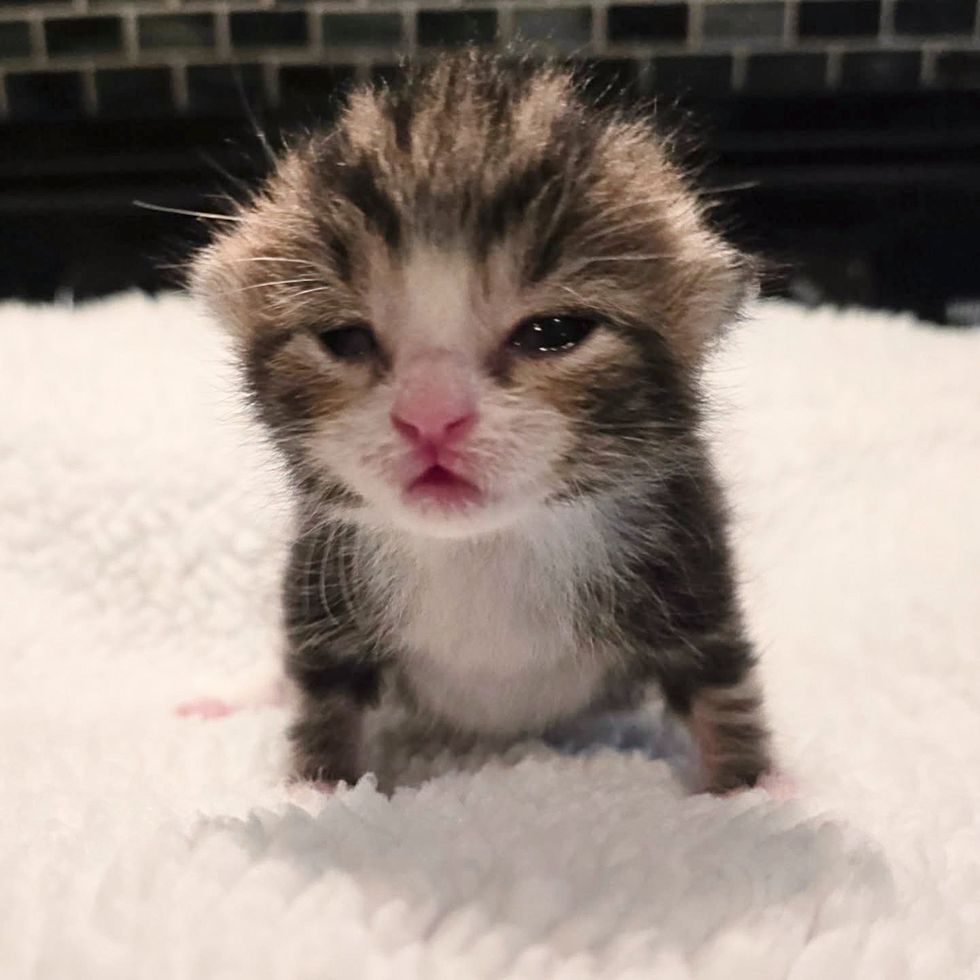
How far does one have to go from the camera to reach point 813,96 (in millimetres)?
1664

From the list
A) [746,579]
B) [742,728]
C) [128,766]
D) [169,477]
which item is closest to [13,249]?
[169,477]

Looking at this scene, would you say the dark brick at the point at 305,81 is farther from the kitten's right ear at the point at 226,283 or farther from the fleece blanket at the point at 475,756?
the kitten's right ear at the point at 226,283

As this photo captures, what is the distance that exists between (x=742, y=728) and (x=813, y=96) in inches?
45.0

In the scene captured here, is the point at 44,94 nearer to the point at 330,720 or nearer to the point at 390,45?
the point at 390,45

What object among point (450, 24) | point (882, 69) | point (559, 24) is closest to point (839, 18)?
point (882, 69)

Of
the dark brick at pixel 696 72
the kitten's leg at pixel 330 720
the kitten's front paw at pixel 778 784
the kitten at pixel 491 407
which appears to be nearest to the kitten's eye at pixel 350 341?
the kitten at pixel 491 407

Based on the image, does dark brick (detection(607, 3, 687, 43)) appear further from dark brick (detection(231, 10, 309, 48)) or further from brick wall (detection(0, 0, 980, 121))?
dark brick (detection(231, 10, 309, 48))

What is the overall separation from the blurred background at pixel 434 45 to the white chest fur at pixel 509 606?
986 mm

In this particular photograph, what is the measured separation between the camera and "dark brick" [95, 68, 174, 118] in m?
1.65

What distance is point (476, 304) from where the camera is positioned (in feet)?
2.04

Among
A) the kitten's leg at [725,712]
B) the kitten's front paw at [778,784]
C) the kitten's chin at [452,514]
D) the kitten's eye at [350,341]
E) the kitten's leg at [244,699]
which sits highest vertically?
the kitten's eye at [350,341]

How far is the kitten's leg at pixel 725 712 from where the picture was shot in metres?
0.81

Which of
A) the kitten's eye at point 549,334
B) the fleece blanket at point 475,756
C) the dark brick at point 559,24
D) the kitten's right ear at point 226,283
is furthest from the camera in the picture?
the dark brick at point 559,24

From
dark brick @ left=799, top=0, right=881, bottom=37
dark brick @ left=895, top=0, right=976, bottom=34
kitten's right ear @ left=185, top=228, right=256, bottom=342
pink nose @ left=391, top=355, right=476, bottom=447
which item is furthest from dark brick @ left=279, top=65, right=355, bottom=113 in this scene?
pink nose @ left=391, top=355, right=476, bottom=447
